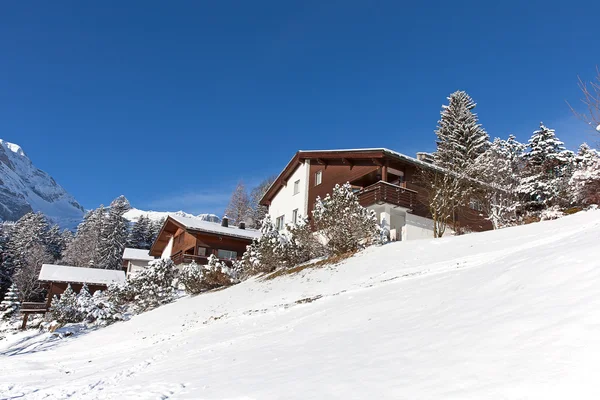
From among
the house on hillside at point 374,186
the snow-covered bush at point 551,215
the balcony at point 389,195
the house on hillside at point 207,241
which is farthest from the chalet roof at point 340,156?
the snow-covered bush at point 551,215

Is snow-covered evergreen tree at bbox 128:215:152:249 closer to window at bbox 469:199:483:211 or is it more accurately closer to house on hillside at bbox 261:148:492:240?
house on hillside at bbox 261:148:492:240

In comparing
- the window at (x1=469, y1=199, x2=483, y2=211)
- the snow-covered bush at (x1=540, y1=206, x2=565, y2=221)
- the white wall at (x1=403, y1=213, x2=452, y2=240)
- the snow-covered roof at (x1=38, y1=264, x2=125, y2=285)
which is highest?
the window at (x1=469, y1=199, x2=483, y2=211)

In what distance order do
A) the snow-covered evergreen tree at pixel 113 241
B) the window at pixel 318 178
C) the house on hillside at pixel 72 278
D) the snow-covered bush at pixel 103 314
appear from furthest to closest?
the snow-covered evergreen tree at pixel 113 241 → the house on hillside at pixel 72 278 → the window at pixel 318 178 → the snow-covered bush at pixel 103 314

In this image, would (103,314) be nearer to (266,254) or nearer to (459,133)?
(266,254)

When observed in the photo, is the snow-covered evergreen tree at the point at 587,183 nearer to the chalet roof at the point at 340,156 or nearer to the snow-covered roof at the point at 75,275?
the chalet roof at the point at 340,156

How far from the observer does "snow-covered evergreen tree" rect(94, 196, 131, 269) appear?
2290 inches

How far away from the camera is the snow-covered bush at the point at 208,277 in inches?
973

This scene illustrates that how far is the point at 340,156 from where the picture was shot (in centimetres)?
2838

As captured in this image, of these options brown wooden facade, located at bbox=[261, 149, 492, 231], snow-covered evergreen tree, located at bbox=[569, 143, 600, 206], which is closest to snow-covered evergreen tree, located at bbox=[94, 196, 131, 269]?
brown wooden facade, located at bbox=[261, 149, 492, 231]

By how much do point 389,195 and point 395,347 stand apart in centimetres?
1864

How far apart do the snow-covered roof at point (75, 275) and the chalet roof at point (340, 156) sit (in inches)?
747

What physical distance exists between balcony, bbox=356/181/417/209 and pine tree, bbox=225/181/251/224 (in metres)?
39.9

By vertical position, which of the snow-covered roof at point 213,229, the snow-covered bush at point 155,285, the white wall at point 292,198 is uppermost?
the white wall at point 292,198

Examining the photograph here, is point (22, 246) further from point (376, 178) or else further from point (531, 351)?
point (531, 351)
